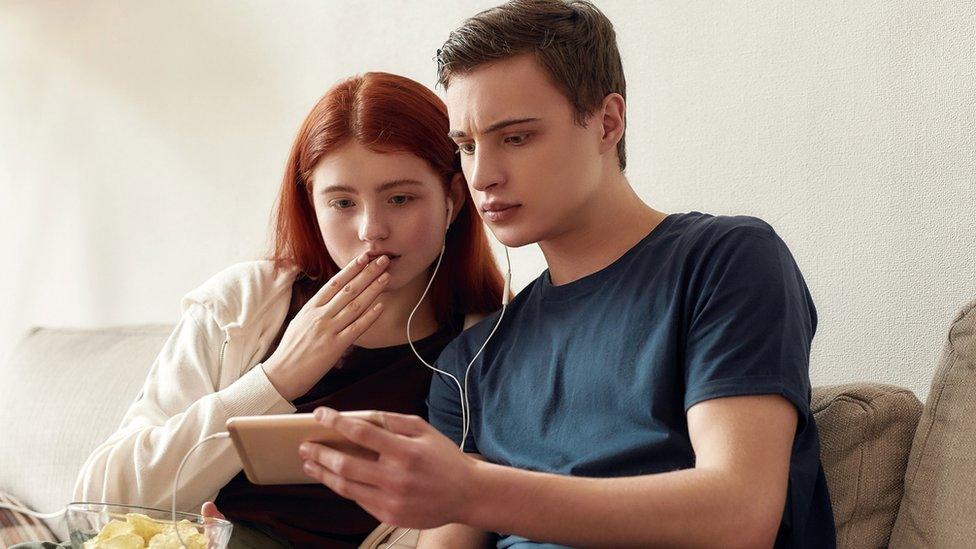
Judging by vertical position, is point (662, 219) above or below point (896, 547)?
above

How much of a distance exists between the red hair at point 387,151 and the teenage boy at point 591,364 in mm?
207

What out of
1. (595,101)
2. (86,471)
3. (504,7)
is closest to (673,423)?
(595,101)

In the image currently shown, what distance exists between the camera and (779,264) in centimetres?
117

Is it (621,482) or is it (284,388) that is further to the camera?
(284,388)

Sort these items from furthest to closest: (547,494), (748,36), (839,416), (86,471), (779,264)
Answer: (748,36) < (86,471) < (839,416) < (779,264) < (547,494)

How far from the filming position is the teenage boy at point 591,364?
3.32 feet

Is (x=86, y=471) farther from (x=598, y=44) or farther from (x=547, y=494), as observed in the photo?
(x=598, y=44)

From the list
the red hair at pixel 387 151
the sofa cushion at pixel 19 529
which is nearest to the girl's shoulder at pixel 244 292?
the red hair at pixel 387 151

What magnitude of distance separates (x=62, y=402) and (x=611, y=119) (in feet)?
4.19

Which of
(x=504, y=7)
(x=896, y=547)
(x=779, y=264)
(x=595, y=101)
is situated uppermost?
(x=504, y=7)

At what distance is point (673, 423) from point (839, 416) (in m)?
0.24

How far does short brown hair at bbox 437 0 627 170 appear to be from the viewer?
4.32 ft

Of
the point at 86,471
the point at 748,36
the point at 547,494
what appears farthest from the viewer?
the point at 748,36

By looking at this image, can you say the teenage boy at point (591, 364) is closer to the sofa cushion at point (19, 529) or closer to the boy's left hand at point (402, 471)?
the boy's left hand at point (402, 471)
